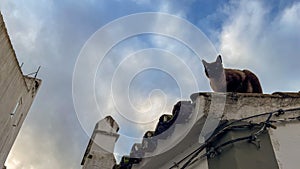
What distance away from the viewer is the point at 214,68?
4.16 m

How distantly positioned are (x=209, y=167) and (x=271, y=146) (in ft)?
2.32

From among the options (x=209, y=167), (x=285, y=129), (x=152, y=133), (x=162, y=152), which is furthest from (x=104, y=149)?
(x=285, y=129)

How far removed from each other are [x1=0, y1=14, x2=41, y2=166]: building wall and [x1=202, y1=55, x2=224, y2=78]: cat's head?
24.0ft

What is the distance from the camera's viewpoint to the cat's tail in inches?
148

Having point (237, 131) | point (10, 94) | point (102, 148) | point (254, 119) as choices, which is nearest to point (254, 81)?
point (254, 119)

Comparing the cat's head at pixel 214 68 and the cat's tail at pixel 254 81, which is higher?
the cat's head at pixel 214 68

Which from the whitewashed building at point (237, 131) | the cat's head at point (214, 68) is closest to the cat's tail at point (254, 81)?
the cat's head at point (214, 68)

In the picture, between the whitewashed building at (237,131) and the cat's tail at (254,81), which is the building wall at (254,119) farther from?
the cat's tail at (254,81)

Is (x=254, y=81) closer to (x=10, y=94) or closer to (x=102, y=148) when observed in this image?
(x=102, y=148)

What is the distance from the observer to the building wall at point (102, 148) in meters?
7.31

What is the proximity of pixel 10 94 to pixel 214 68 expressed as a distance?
932 cm

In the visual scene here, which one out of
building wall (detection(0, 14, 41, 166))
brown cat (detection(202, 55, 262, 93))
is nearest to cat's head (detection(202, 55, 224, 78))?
brown cat (detection(202, 55, 262, 93))

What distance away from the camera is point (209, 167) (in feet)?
9.50

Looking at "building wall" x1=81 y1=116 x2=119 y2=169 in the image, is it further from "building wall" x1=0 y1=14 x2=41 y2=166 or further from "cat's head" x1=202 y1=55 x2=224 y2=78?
"cat's head" x1=202 y1=55 x2=224 y2=78
